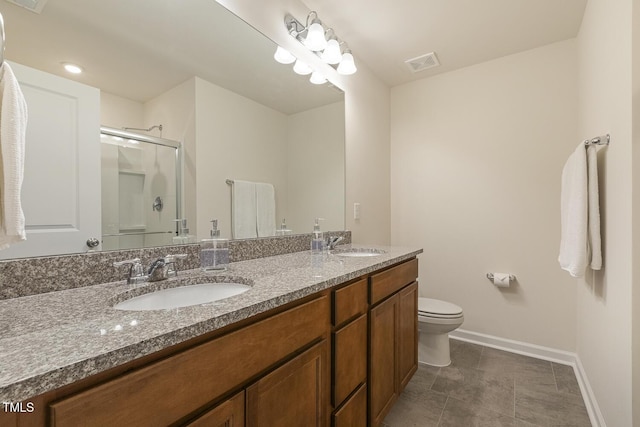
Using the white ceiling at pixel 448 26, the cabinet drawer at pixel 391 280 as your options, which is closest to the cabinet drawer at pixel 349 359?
the cabinet drawer at pixel 391 280

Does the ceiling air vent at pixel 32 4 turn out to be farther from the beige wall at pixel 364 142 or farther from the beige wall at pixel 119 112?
the beige wall at pixel 364 142

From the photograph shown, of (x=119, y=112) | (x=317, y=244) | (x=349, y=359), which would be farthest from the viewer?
(x=317, y=244)

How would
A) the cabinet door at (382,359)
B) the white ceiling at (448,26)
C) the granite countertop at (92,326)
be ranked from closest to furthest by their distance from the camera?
the granite countertop at (92,326), the cabinet door at (382,359), the white ceiling at (448,26)

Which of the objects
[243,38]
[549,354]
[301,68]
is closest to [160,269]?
[243,38]

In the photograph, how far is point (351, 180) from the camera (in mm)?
2301

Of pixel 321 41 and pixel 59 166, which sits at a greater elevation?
pixel 321 41

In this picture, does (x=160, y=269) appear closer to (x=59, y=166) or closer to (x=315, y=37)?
(x=59, y=166)

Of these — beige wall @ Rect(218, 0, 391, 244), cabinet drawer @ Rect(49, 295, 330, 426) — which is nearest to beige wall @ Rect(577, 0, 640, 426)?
cabinet drawer @ Rect(49, 295, 330, 426)

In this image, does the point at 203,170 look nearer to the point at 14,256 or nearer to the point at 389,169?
the point at 14,256

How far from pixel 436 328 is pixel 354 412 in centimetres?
107

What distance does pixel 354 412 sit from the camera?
119 centimetres

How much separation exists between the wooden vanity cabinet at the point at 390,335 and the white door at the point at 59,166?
43.9 inches

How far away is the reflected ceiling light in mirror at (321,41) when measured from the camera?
176 cm

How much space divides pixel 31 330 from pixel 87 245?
1.51ft
